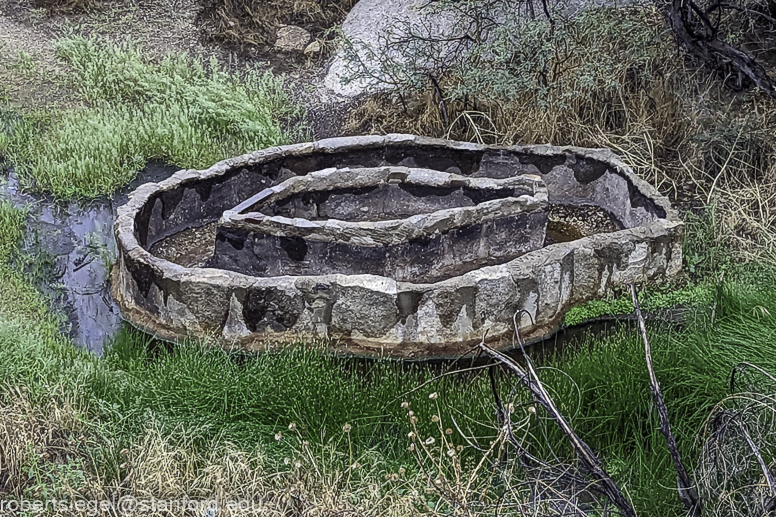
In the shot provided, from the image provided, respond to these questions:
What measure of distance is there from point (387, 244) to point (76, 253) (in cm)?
330

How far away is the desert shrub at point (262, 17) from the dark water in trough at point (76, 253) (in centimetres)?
409

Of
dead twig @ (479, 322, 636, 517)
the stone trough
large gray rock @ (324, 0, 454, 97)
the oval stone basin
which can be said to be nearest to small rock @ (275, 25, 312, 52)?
large gray rock @ (324, 0, 454, 97)

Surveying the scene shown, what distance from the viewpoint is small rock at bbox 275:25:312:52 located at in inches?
Result: 541

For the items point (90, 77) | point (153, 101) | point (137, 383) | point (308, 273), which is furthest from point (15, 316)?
point (90, 77)

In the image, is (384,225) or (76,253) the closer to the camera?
(384,225)

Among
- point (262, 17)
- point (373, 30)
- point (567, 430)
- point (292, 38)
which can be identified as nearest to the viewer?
point (567, 430)

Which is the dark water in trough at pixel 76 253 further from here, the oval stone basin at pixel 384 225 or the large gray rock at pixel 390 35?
the large gray rock at pixel 390 35

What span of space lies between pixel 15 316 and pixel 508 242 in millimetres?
4224

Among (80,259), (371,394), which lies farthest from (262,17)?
(371,394)

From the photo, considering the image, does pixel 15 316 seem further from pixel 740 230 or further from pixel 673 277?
pixel 740 230

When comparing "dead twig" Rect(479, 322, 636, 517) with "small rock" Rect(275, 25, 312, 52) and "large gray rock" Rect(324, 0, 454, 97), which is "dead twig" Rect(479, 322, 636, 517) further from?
"small rock" Rect(275, 25, 312, 52)

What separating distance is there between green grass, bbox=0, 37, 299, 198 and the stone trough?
1698 mm

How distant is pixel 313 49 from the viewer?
13.6 m

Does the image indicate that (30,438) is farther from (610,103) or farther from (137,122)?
(610,103)
